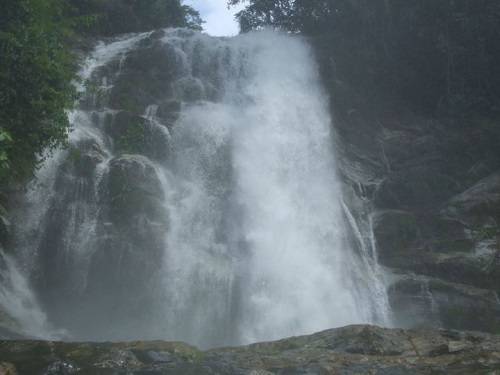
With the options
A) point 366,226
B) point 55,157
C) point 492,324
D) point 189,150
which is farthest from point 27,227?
point 492,324

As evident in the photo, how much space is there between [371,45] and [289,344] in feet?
55.3

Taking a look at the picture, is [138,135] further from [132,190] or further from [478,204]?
[478,204]

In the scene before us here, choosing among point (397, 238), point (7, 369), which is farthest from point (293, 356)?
point (397, 238)

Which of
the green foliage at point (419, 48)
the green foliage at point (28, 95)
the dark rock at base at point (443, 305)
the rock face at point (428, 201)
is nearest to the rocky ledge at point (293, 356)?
the green foliage at point (28, 95)

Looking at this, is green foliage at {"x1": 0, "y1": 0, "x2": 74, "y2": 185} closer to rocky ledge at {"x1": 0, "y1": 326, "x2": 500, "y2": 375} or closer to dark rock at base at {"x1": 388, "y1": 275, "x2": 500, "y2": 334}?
rocky ledge at {"x1": 0, "y1": 326, "x2": 500, "y2": 375}

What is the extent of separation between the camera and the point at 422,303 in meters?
14.7

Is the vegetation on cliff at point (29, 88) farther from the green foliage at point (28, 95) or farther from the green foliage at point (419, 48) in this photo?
the green foliage at point (419, 48)

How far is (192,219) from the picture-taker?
15.2 metres

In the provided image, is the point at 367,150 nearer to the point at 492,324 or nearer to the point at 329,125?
the point at 329,125

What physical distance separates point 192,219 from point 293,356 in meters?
7.26

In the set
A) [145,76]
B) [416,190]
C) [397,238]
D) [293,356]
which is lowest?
[293,356]

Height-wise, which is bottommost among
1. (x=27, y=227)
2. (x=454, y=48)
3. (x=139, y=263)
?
(x=139, y=263)

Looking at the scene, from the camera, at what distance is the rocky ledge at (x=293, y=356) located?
291 inches

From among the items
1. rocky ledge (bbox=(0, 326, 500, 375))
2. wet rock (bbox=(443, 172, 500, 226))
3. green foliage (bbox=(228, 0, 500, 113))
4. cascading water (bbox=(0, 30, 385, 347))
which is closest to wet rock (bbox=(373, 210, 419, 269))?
cascading water (bbox=(0, 30, 385, 347))
